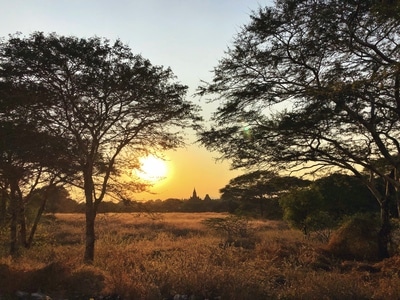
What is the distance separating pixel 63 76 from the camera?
13336mm

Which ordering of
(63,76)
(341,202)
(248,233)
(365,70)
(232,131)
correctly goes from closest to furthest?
(365,70), (63,76), (232,131), (248,233), (341,202)

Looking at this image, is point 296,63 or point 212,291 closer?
point 212,291

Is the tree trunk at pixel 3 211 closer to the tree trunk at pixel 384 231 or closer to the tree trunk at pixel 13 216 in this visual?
the tree trunk at pixel 13 216

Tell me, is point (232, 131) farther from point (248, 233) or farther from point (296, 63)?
point (248, 233)

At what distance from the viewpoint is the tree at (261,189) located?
56.5 feet

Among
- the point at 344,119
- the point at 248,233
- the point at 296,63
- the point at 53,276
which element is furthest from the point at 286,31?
the point at 248,233

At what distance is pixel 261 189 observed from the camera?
35094mm

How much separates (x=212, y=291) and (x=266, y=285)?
1090 mm

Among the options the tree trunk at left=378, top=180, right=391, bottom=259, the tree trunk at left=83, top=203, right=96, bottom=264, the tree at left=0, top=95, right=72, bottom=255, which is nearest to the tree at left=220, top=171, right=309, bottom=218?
the tree trunk at left=378, top=180, right=391, bottom=259

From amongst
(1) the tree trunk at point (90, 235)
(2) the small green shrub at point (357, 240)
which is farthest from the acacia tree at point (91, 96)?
(2) the small green shrub at point (357, 240)

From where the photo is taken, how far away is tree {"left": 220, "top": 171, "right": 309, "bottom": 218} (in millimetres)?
17234

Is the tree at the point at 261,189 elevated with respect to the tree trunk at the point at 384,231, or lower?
elevated

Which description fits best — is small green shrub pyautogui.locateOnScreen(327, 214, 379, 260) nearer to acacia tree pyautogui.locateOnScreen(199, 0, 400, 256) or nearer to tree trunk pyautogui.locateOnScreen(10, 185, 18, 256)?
acacia tree pyautogui.locateOnScreen(199, 0, 400, 256)

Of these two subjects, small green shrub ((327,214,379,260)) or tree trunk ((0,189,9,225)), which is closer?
tree trunk ((0,189,9,225))
